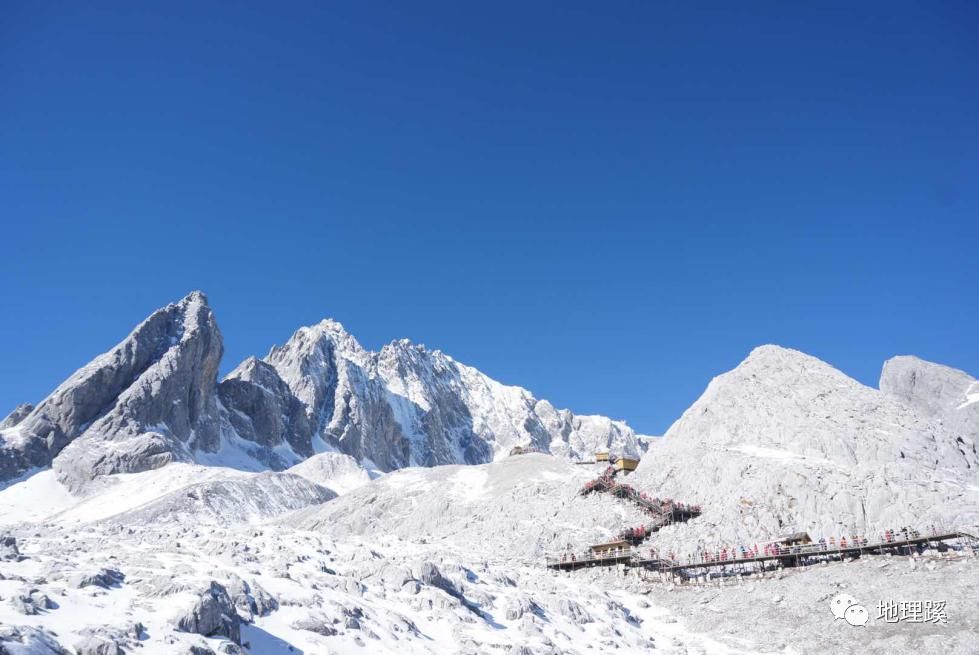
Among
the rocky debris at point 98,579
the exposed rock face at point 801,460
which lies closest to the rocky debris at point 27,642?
the rocky debris at point 98,579

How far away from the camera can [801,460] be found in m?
67.1

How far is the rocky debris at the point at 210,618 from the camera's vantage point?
80.4ft

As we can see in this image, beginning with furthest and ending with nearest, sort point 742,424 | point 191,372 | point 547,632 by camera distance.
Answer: point 191,372 → point 742,424 → point 547,632

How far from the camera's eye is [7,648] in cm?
1870

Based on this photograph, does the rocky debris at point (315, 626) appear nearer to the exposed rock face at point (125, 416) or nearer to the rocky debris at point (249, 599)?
the rocky debris at point (249, 599)

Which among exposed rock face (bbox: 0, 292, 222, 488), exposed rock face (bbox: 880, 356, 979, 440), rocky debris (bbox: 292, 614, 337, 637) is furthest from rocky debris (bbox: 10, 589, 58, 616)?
exposed rock face (bbox: 0, 292, 222, 488)

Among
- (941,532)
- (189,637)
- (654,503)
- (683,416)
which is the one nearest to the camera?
(189,637)

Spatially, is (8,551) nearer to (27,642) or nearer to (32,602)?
(32,602)

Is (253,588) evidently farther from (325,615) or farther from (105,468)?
(105,468)

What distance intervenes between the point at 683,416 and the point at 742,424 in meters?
8.91

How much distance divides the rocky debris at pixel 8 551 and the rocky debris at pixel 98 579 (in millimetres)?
4873

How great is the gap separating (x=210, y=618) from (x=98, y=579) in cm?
587

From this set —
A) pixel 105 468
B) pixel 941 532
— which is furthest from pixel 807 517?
pixel 105 468

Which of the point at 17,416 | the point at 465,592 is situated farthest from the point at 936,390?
the point at 17,416
